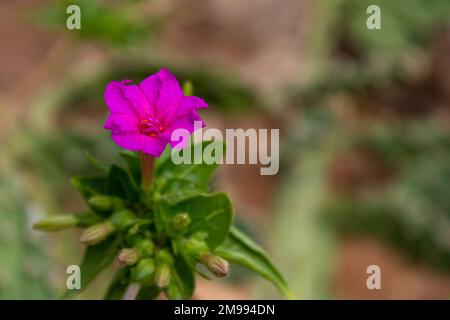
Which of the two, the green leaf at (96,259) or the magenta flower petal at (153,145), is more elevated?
the magenta flower petal at (153,145)

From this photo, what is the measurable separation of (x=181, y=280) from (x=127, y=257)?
0.07m

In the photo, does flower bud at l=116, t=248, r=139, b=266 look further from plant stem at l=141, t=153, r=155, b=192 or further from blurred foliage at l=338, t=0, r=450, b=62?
blurred foliage at l=338, t=0, r=450, b=62

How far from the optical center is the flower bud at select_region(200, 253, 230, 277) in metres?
0.64

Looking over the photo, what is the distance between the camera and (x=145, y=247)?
0.66 metres

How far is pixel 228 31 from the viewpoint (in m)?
2.30

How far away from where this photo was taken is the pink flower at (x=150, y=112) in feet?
1.93

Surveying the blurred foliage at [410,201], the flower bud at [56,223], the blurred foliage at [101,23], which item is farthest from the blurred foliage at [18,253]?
the blurred foliage at [410,201]

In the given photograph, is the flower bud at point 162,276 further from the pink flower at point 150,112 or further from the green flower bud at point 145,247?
the pink flower at point 150,112

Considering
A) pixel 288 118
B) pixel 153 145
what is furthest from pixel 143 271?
pixel 288 118

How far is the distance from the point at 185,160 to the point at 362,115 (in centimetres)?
147

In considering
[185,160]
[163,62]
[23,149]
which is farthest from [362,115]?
[185,160]

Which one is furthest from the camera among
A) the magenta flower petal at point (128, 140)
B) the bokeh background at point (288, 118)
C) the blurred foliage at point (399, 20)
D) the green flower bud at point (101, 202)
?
the blurred foliage at point (399, 20)

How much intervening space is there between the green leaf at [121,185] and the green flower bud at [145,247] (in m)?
0.05

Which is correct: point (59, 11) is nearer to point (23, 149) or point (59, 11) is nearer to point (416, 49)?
point (23, 149)
